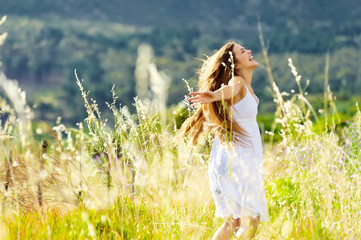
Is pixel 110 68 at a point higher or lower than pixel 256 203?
higher

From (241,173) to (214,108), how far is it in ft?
1.72

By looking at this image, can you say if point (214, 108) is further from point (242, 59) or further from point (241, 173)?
point (241, 173)

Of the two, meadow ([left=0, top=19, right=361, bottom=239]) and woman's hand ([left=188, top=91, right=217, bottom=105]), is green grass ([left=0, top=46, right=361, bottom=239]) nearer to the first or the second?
meadow ([left=0, top=19, right=361, bottom=239])

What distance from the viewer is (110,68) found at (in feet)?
142

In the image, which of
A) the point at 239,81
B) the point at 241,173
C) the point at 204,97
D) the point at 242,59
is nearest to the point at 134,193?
the point at 241,173

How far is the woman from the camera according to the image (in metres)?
2.72

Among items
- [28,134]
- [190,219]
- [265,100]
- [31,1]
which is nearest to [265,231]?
[190,219]

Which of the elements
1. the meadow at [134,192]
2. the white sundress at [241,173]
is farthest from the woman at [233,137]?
the meadow at [134,192]

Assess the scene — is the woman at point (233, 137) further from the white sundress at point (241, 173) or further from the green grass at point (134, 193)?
the green grass at point (134, 193)

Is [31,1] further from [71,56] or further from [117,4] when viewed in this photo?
[71,56]

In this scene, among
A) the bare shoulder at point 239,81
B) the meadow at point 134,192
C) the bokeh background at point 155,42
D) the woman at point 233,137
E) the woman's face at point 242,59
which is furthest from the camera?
the bokeh background at point 155,42

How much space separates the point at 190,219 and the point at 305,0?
7170 cm

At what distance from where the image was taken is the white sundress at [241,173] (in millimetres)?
2750

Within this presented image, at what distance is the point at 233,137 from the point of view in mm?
2863
